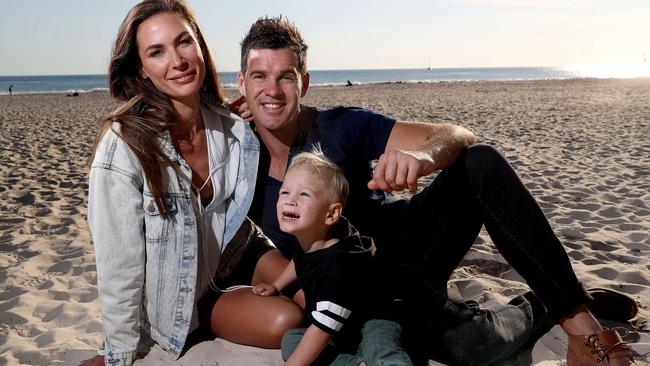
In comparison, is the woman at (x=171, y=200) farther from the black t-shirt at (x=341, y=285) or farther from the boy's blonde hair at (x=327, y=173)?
the boy's blonde hair at (x=327, y=173)

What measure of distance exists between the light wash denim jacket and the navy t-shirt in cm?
16

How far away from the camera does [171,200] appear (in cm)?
246

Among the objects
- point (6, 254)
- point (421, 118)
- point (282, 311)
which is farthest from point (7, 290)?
point (421, 118)

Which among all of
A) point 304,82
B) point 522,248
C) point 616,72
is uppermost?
point 616,72

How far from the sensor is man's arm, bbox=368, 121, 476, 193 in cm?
216

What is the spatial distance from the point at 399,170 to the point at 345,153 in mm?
666

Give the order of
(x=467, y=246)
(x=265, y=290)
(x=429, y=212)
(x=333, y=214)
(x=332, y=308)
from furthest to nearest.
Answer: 1. (x=265, y=290)
2. (x=467, y=246)
3. (x=429, y=212)
4. (x=333, y=214)
5. (x=332, y=308)

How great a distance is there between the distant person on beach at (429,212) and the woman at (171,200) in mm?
195

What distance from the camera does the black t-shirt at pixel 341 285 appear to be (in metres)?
2.16

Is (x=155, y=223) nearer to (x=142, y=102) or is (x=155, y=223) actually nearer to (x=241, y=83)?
(x=142, y=102)

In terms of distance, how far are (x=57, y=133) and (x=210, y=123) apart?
34.4 ft

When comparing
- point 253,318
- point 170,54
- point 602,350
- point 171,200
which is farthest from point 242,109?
point 602,350

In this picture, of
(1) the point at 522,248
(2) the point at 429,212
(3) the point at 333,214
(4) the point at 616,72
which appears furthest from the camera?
(4) the point at 616,72

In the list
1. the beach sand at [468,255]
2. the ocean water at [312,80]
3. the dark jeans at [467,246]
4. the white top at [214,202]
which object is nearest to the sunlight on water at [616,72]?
the ocean water at [312,80]
